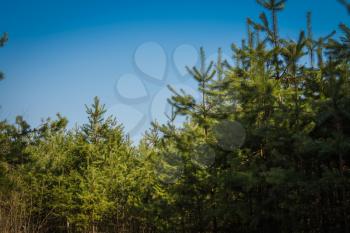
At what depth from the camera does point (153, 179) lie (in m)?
17.9

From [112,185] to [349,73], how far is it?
45.0 ft

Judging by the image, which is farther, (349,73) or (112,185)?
(112,185)

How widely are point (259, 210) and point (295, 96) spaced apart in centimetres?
337

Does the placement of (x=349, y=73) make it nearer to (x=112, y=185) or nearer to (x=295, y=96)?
(x=295, y=96)

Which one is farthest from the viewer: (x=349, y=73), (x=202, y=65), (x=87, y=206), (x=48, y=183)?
(x=48, y=183)

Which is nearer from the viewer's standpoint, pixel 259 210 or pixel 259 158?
pixel 259 210

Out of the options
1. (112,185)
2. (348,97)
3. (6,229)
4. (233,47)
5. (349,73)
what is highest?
(233,47)

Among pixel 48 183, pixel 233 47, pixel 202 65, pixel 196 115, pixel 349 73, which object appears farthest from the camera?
pixel 48 183

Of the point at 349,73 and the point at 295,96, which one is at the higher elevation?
the point at 349,73

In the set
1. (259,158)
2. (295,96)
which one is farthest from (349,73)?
(259,158)

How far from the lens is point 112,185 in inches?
743

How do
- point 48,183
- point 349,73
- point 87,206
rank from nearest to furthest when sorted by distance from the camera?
point 349,73, point 87,206, point 48,183

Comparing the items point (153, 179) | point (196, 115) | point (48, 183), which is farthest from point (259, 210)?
point (48, 183)

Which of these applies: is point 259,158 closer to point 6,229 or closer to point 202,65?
point 202,65
